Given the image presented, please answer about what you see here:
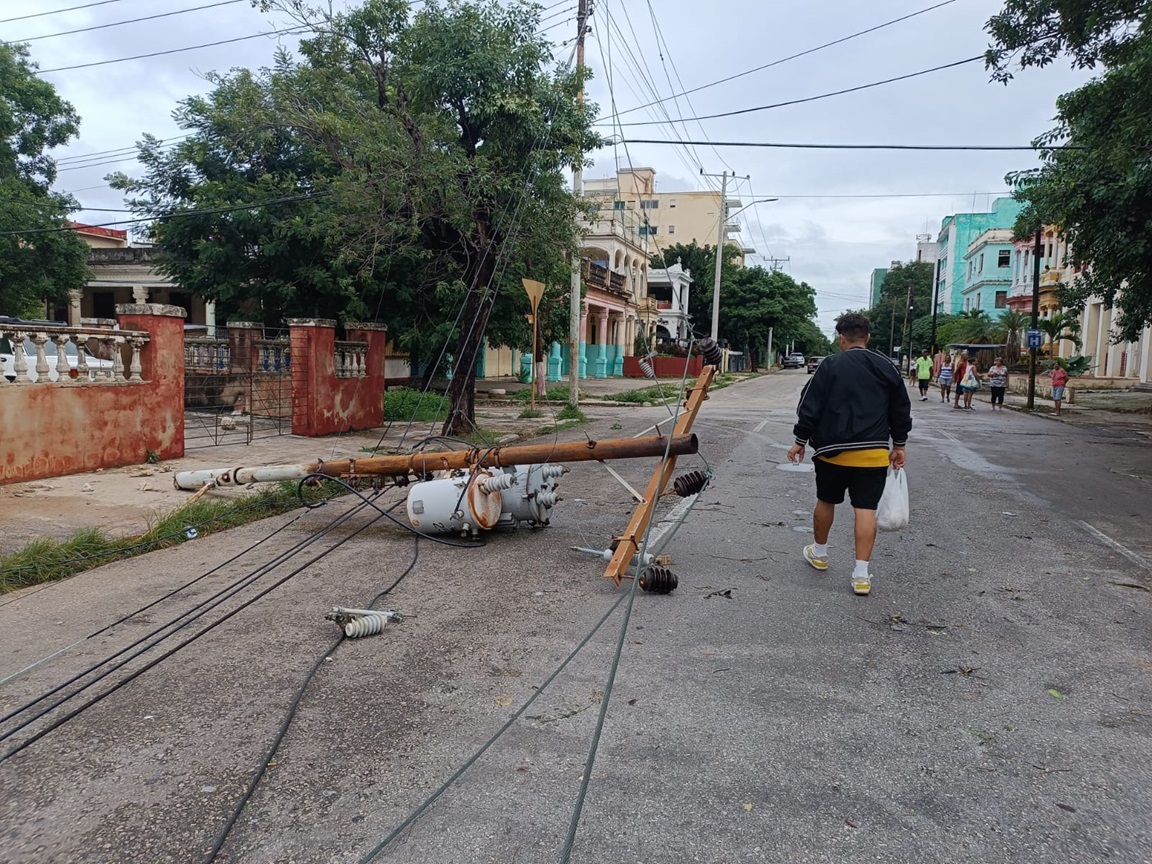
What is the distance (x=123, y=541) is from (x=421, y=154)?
768 centimetres

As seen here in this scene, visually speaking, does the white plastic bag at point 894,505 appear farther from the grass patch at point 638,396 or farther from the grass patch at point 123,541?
the grass patch at point 638,396

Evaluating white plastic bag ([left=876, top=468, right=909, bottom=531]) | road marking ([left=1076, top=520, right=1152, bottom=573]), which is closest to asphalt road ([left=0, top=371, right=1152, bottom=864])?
road marking ([left=1076, top=520, right=1152, bottom=573])

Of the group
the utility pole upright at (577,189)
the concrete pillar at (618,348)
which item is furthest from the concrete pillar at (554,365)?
the utility pole upright at (577,189)

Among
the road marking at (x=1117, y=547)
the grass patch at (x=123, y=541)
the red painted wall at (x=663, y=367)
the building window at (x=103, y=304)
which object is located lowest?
the grass patch at (x=123, y=541)

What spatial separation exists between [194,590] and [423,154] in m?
8.51

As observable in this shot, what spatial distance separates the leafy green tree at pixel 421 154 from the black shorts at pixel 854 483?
5.71m

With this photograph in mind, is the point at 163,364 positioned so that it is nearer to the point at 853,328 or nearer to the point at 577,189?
the point at 853,328

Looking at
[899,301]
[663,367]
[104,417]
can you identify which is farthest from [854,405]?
[899,301]

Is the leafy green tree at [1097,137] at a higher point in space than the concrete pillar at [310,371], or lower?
higher

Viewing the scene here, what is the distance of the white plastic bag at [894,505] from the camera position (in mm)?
5399

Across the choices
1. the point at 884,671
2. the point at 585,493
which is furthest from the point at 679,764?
the point at 585,493

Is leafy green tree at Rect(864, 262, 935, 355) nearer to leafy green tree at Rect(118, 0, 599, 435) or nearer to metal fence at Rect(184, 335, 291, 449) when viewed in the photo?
leafy green tree at Rect(118, 0, 599, 435)

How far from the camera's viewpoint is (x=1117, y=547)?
21.9 ft

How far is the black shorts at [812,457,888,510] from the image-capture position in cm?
527
